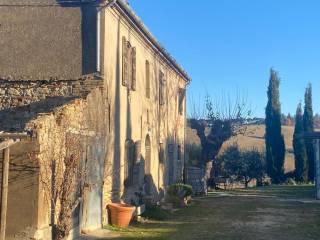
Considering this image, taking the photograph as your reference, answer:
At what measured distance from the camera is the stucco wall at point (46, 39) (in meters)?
11.8

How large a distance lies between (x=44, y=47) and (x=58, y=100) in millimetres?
1595

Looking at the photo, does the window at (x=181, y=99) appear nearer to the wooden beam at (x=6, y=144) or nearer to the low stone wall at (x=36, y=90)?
the low stone wall at (x=36, y=90)

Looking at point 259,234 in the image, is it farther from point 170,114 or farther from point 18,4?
point 170,114

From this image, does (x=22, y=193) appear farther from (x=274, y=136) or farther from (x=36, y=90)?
(x=274, y=136)

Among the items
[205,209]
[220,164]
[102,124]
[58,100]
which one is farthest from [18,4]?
[220,164]

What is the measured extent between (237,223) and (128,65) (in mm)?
5877

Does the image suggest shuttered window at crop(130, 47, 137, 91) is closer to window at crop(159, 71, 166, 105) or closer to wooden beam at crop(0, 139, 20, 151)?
window at crop(159, 71, 166, 105)

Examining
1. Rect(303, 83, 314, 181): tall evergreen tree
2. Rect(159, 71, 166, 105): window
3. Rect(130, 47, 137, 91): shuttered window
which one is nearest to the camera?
Rect(130, 47, 137, 91): shuttered window

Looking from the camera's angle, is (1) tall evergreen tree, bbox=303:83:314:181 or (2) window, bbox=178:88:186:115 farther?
(1) tall evergreen tree, bbox=303:83:314:181

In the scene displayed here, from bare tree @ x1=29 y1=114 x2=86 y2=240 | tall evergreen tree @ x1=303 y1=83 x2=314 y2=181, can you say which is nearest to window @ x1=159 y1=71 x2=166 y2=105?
bare tree @ x1=29 y1=114 x2=86 y2=240

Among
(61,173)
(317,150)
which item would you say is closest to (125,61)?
(61,173)

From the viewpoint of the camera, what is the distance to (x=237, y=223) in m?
13.6

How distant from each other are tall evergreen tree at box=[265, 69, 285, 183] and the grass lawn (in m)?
15.3

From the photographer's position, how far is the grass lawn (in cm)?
1154
